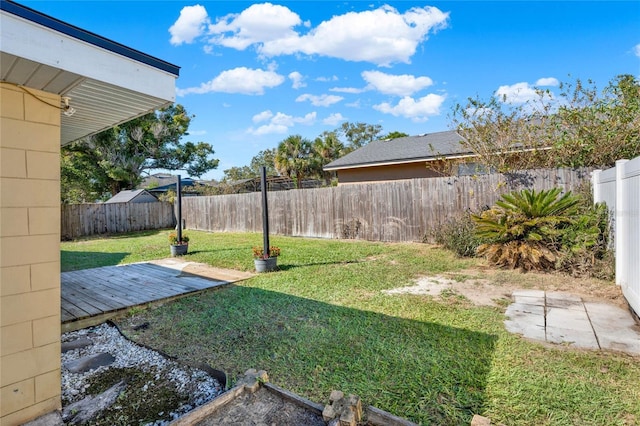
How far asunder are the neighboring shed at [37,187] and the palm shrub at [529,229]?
5.62 m

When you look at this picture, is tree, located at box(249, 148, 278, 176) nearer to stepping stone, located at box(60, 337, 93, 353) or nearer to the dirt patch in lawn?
the dirt patch in lawn

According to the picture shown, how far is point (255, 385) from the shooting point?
1.99 m

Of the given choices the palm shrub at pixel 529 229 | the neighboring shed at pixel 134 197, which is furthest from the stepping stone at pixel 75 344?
the neighboring shed at pixel 134 197

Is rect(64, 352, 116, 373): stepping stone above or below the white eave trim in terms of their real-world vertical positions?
below

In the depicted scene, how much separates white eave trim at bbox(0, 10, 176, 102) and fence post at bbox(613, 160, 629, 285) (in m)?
4.99

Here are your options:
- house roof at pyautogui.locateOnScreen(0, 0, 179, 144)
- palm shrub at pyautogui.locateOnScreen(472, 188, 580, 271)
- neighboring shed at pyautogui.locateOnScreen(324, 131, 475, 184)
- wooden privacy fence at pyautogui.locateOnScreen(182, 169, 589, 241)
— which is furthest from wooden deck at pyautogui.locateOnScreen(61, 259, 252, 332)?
neighboring shed at pyautogui.locateOnScreen(324, 131, 475, 184)

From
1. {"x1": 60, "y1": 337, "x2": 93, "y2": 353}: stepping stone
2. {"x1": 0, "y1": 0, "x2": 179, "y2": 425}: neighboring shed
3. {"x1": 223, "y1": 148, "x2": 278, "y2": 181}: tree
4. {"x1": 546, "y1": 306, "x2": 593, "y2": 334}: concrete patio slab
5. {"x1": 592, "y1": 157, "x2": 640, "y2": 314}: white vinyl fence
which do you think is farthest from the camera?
{"x1": 223, "y1": 148, "x2": 278, "y2": 181}: tree

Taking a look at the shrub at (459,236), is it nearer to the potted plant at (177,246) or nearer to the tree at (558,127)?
the tree at (558,127)

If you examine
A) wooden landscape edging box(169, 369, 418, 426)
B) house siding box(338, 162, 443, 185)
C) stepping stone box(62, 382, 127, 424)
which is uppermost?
house siding box(338, 162, 443, 185)

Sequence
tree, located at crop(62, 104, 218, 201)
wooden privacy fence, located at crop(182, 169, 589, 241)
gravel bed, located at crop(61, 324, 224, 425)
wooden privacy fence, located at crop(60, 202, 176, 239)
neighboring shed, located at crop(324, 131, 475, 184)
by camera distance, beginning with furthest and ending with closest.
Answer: tree, located at crop(62, 104, 218, 201) < wooden privacy fence, located at crop(60, 202, 176, 239) < neighboring shed, located at crop(324, 131, 475, 184) < wooden privacy fence, located at crop(182, 169, 589, 241) < gravel bed, located at crop(61, 324, 224, 425)

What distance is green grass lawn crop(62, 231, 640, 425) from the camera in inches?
77.4

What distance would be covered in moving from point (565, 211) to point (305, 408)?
5.55 meters

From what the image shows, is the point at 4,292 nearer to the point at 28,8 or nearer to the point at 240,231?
the point at 28,8

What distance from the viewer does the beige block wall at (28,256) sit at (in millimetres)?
1825
